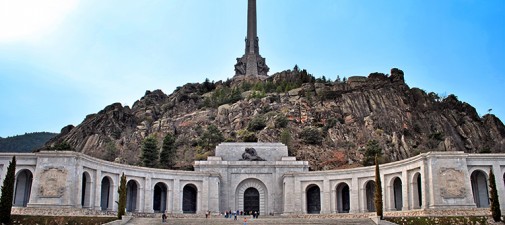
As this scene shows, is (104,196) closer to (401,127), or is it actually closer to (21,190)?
(21,190)

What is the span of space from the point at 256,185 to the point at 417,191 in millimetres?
17349

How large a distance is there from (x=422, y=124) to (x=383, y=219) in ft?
173

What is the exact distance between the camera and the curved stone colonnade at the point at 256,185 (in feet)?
135

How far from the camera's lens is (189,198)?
180 ft

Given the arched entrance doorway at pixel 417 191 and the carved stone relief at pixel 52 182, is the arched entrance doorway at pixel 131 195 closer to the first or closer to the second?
the carved stone relief at pixel 52 182

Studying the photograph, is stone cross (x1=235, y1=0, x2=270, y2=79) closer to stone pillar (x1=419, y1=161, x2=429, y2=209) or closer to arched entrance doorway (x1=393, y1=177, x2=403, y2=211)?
arched entrance doorway (x1=393, y1=177, x2=403, y2=211)

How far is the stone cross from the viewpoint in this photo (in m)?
109

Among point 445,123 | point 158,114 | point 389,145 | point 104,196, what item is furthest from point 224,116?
point 104,196

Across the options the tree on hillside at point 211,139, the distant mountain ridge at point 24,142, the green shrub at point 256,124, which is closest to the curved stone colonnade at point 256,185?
the tree on hillside at point 211,139

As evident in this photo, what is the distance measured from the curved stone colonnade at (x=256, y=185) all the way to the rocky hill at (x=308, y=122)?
13.9 m

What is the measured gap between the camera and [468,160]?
1684 inches

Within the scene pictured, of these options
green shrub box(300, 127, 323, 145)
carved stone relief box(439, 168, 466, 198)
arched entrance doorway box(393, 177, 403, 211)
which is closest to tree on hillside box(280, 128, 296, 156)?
green shrub box(300, 127, 323, 145)

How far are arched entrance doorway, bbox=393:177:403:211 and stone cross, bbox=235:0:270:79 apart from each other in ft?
213

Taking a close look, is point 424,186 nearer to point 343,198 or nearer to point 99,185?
point 343,198
